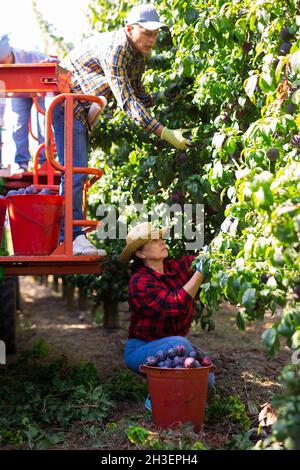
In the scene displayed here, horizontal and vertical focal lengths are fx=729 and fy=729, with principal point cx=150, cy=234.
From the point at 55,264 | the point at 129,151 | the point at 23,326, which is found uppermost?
the point at 129,151

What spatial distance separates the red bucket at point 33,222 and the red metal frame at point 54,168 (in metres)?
0.06

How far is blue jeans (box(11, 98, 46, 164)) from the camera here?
20.4 feet

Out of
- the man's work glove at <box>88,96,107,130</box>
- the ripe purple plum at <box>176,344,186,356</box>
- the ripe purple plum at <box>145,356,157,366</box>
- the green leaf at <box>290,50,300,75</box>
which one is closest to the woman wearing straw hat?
the ripe purple plum at <box>176,344,186,356</box>

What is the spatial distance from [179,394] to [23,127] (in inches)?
127

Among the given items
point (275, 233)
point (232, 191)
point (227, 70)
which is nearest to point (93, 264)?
point (232, 191)

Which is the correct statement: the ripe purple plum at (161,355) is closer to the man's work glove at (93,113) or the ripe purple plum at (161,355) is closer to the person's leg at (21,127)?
the man's work glove at (93,113)

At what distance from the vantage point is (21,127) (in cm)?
629

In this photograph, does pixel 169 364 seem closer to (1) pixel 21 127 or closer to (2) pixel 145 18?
(2) pixel 145 18

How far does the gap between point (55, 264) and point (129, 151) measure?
4.86 ft

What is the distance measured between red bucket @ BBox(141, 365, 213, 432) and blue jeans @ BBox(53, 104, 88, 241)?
1.10m

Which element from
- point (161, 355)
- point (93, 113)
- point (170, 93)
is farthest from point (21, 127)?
point (161, 355)

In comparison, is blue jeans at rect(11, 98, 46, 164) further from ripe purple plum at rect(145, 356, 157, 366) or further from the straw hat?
ripe purple plum at rect(145, 356, 157, 366)

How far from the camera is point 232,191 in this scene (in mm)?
3895

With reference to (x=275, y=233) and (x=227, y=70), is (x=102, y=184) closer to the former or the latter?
(x=227, y=70)
